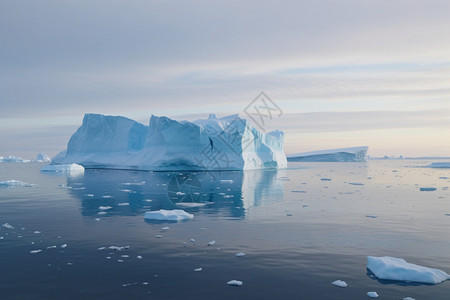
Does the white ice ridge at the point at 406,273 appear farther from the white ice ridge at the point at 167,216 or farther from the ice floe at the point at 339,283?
the white ice ridge at the point at 167,216

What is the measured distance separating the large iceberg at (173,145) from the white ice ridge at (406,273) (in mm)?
29949

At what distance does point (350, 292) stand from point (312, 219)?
583 cm

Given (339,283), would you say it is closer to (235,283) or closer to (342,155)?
(235,283)

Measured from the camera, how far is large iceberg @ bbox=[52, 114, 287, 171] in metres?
36.3

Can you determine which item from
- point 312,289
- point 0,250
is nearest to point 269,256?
point 312,289

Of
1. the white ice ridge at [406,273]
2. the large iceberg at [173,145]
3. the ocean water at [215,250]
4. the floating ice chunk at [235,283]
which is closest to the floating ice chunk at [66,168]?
the large iceberg at [173,145]

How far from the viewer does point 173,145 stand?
1443 inches

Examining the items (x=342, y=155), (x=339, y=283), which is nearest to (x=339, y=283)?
(x=339, y=283)

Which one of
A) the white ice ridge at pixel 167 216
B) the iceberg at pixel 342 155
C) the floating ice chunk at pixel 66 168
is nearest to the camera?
the white ice ridge at pixel 167 216

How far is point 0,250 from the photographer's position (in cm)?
740

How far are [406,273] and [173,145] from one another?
31780 mm

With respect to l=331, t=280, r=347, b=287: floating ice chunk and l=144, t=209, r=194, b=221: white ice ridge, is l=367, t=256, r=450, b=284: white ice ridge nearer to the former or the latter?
l=331, t=280, r=347, b=287: floating ice chunk

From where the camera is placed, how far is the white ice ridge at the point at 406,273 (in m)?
5.80

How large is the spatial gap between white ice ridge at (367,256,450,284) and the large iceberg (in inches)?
1179
